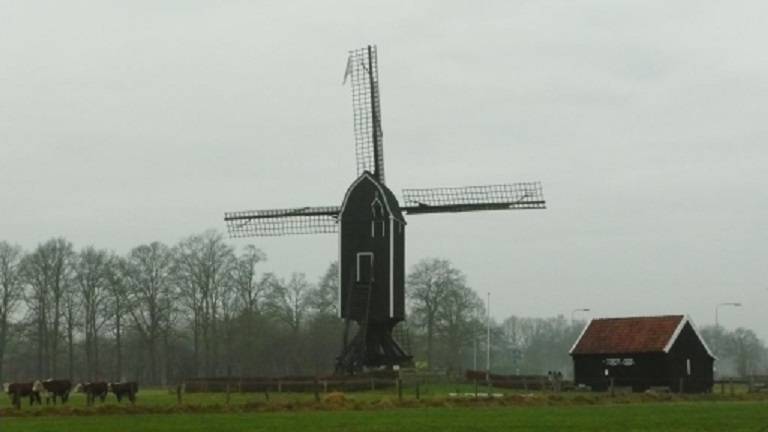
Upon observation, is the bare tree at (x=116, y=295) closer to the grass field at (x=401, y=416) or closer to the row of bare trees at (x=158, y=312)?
the row of bare trees at (x=158, y=312)

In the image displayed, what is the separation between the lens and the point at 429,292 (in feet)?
273

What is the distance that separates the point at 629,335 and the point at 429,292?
2714 cm

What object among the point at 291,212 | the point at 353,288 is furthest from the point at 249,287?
the point at 353,288

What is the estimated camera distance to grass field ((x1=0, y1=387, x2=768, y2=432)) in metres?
25.9

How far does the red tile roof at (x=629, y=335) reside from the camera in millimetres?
56281

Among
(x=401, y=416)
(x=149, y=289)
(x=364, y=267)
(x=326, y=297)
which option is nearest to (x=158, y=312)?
(x=149, y=289)

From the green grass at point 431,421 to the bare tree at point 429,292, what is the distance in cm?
4703

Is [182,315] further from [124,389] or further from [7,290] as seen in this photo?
[124,389]

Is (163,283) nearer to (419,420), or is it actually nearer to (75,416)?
(75,416)

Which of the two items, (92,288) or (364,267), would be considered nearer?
(364,267)

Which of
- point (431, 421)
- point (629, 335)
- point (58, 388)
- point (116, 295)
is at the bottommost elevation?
point (431, 421)

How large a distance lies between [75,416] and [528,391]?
2408 cm

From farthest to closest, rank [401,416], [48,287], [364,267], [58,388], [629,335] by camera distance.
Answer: [48,287] < [629,335] < [364,267] < [58,388] < [401,416]

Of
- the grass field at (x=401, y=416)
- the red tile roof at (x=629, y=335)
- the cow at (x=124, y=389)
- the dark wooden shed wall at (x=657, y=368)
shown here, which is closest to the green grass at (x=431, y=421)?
the grass field at (x=401, y=416)
